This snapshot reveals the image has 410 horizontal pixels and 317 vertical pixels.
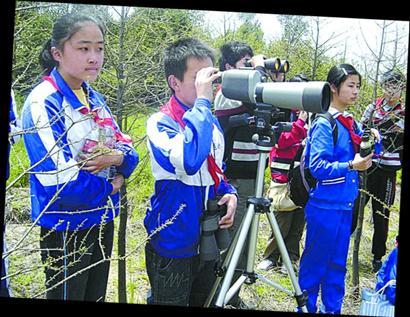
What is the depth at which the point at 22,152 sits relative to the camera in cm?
238

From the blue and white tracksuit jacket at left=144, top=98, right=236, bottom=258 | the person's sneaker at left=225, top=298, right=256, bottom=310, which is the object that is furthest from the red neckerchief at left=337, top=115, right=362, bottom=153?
the person's sneaker at left=225, top=298, right=256, bottom=310

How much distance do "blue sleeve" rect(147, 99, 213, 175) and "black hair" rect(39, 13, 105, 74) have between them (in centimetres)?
48

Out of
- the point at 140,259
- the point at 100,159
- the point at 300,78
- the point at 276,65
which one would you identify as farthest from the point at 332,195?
the point at 100,159

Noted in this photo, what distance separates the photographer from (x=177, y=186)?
2.47 metres

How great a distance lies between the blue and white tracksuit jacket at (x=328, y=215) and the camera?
2570 mm

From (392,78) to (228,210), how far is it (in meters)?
0.93

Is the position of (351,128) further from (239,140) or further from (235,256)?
(235,256)

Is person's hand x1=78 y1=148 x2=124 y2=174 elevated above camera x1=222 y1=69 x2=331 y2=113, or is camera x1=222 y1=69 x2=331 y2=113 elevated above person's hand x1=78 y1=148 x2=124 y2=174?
camera x1=222 y1=69 x2=331 y2=113

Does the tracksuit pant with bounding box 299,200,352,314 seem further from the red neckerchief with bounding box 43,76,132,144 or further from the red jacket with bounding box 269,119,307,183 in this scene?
the red neckerchief with bounding box 43,76,132,144

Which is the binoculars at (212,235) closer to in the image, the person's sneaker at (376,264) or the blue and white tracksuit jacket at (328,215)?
the blue and white tracksuit jacket at (328,215)

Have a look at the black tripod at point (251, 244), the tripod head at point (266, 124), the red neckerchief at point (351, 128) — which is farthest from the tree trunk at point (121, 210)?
the red neckerchief at point (351, 128)

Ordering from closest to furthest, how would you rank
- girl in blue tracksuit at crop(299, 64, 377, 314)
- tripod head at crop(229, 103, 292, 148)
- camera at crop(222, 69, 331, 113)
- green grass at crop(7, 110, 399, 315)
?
camera at crop(222, 69, 331, 113) → tripod head at crop(229, 103, 292, 148) → green grass at crop(7, 110, 399, 315) → girl in blue tracksuit at crop(299, 64, 377, 314)

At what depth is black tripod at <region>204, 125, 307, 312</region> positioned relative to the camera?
238cm

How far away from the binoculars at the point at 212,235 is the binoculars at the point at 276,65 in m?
0.61
